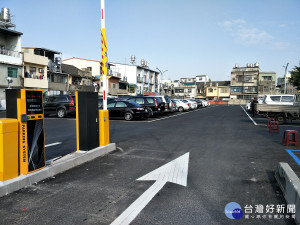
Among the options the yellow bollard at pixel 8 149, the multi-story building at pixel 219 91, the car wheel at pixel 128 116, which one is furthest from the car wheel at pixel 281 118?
the multi-story building at pixel 219 91

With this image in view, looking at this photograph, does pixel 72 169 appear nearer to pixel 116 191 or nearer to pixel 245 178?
pixel 116 191

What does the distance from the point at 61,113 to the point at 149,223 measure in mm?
16613

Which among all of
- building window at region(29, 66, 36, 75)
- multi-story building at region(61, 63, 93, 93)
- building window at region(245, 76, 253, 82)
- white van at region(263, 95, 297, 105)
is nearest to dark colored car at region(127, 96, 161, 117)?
white van at region(263, 95, 297, 105)

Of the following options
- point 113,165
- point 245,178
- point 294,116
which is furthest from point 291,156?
point 294,116

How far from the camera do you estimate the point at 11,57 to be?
29141 millimetres

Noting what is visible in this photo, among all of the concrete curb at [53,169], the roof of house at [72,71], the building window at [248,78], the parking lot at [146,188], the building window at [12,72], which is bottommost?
the parking lot at [146,188]

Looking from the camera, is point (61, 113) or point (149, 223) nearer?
point (149, 223)

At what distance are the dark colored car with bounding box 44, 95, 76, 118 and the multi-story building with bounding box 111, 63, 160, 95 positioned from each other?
1675 inches

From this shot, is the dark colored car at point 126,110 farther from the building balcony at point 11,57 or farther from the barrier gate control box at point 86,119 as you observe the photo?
the building balcony at point 11,57

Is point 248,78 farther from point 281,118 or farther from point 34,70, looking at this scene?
point 281,118

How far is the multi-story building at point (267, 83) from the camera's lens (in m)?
79.7

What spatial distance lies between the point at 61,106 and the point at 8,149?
1495cm

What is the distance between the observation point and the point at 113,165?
18.0ft

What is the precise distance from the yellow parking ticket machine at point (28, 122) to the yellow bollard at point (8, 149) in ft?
0.33
